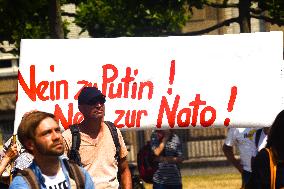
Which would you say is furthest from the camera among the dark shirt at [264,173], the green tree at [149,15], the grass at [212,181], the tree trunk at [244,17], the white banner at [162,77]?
the grass at [212,181]

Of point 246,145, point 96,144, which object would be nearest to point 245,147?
point 246,145

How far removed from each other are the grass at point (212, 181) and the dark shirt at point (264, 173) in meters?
→ 13.2

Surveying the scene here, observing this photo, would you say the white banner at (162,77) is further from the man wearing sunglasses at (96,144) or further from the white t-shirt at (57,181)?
the white t-shirt at (57,181)

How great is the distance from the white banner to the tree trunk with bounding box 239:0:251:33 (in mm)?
9603

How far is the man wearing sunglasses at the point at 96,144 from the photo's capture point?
7121mm

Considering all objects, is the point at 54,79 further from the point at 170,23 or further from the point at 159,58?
the point at 170,23

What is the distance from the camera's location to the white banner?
8273 millimetres

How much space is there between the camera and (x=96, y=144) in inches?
283

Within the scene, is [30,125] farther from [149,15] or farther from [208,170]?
[208,170]

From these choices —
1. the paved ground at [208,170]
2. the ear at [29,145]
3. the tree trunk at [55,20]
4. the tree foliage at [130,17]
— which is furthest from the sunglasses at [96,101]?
the paved ground at [208,170]

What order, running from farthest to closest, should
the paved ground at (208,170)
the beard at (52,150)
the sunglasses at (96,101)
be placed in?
the paved ground at (208,170), the sunglasses at (96,101), the beard at (52,150)

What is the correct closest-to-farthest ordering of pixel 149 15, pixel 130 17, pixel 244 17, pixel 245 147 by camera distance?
pixel 245 147
pixel 244 17
pixel 130 17
pixel 149 15

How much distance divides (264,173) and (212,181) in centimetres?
1553

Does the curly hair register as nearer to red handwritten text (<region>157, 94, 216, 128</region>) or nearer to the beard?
the beard
